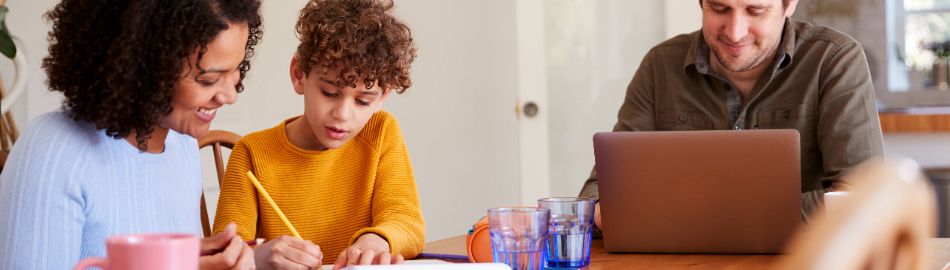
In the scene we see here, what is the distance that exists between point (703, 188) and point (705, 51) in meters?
0.77

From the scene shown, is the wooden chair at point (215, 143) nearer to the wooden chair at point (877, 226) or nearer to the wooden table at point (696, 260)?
the wooden table at point (696, 260)

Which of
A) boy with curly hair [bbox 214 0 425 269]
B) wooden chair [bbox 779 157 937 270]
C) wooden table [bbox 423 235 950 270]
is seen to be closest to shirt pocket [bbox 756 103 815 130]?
wooden table [bbox 423 235 950 270]

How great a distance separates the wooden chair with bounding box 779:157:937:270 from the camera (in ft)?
0.78

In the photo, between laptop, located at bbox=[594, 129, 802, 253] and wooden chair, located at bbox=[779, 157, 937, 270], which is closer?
wooden chair, located at bbox=[779, 157, 937, 270]

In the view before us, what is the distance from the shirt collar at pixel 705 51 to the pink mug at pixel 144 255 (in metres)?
1.34

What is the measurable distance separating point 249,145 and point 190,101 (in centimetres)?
35

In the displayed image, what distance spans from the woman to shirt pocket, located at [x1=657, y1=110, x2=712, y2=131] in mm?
1077

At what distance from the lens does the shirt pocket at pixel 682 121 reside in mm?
1613

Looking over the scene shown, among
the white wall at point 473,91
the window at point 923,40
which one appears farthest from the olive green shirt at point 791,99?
the window at point 923,40

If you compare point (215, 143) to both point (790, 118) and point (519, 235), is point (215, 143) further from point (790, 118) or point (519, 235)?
point (790, 118)

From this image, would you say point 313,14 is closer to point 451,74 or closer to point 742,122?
point 742,122

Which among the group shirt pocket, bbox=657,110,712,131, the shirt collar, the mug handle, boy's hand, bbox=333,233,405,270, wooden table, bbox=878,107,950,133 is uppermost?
the shirt collar

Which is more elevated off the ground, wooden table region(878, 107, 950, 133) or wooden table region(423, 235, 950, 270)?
wooden table region(423, 235, 950, 270)

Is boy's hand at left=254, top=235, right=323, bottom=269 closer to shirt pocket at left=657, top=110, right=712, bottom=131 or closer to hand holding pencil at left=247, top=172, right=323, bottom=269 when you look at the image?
hand holding pencil at left=247, top=172, right=323, bottom=269
